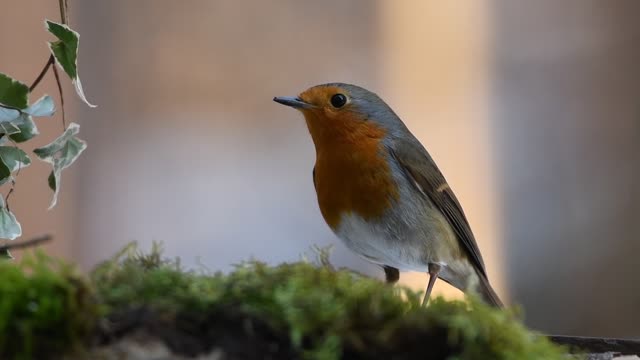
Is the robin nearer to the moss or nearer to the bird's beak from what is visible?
the bird's beak

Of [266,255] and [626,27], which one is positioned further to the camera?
[626,27]

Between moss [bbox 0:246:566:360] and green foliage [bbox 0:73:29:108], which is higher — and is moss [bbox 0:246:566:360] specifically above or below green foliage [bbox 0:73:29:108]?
below

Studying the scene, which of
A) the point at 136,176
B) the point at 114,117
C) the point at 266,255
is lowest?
the point at 266,255

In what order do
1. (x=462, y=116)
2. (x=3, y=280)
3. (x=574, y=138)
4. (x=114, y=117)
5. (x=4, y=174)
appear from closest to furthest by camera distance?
(x=3, y=280) → (x=4, y=174) → (x=114, y=117) → (x=462, y=116) → (x=574, y=138)

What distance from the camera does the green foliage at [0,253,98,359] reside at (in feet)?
1.84

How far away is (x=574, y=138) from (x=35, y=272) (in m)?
3.43

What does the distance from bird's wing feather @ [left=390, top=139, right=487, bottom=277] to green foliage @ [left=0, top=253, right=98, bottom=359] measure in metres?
1.01

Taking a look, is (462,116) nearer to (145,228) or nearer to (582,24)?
(582,24)

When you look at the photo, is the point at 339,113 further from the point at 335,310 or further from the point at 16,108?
the point at 335,310

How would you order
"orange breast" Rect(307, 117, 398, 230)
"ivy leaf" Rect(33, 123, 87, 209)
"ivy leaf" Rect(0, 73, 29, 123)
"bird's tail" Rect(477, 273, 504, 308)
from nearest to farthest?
"ivy leaf" Rect(0, 73, 29, 123) < "ivy leaf" Rect(33, 123, 87, 209) < "orange breast" Rect(307, 117, 398, 230) < "bird's tail" Rect(477, 273, 504, 308)

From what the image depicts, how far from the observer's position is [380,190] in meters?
1.44

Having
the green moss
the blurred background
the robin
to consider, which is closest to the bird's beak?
the robin

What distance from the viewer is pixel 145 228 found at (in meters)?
3.21

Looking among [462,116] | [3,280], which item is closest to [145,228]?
[462,116]
